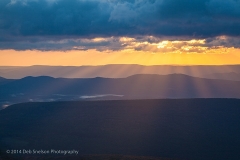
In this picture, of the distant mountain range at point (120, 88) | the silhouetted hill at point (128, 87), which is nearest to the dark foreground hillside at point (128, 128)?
the distant mountain range at point (120, 88)

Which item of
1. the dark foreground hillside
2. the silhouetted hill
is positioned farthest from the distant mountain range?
the dark foreground hillside

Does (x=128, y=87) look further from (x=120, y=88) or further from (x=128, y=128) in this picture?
(x=128, y=128)

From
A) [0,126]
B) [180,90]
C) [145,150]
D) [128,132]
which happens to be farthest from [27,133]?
[180,90]

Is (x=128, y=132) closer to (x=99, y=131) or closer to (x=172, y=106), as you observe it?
(x=99, y=131)

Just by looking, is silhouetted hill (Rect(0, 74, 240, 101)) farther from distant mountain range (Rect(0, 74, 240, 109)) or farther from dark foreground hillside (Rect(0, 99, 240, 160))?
dark foreground hillside (Rect(0, 99, 240, 160))

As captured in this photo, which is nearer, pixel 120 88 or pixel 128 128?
pixel 128 128

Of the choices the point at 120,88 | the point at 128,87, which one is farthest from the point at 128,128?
the point at 128,87
